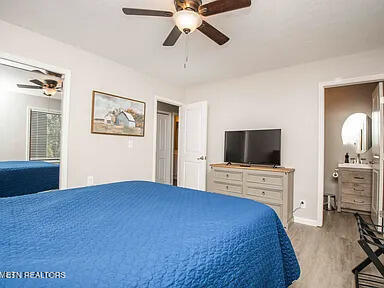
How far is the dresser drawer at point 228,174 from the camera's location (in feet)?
11.5

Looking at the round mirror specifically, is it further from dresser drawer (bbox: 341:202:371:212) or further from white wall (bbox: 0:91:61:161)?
white wall (bbox: 0:91:61:161)

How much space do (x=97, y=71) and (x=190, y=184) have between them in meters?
2.65

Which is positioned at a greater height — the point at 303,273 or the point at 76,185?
the point at 76,185

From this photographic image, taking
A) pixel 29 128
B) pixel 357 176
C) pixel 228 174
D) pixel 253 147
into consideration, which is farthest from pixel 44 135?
pixel 357 176

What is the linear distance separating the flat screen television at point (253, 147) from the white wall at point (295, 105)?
24cm

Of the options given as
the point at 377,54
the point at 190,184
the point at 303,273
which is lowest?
the point at 303,273

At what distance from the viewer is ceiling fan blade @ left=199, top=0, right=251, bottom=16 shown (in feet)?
5.32

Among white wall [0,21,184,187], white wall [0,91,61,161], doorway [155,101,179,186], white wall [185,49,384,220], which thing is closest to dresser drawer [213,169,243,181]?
white wall [185,49,384,220]

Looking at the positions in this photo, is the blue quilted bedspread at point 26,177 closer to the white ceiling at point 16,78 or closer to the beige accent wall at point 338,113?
the white ceiling at point 16,78

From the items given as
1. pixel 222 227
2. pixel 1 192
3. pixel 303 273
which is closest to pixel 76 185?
pixel 1 192

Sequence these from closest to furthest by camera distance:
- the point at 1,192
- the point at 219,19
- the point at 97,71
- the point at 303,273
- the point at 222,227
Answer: the point at 222,227 → the point at 303,273 → the point at 219,19 → the point at 1,192 → the point at 97,71

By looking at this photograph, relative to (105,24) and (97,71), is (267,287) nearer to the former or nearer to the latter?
(105,24)

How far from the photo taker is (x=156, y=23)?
91.9 inches

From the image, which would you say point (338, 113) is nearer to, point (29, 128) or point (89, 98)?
point (89, 98)
